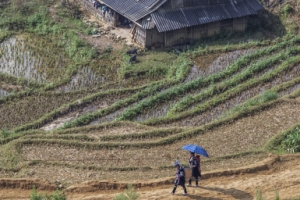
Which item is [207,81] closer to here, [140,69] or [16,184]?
[140,69]

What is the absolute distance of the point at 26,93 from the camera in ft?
86.2

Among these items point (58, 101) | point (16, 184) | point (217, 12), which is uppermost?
point (217, 12)

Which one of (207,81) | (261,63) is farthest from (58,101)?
(261,63)

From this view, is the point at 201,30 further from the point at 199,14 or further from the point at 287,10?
the point at 287,10

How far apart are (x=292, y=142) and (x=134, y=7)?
1385 cm

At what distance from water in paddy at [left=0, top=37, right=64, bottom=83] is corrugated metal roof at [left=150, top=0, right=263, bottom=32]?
19.2 ft

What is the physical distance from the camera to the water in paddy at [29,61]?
2844 centimetres

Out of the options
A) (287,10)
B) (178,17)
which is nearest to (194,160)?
(178,17)

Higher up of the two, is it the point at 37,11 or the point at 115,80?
the point at 37,11

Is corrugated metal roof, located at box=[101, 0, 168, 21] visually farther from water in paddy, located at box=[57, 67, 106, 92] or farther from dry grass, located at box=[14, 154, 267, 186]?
dry grass, located at box=[14, 154, 267, 186]

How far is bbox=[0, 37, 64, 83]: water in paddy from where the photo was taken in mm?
28438

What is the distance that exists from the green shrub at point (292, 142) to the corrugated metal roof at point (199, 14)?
11.0 m

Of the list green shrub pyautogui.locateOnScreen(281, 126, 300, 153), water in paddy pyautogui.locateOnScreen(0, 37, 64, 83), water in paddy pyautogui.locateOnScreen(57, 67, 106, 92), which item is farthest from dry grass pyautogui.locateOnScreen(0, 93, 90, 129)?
green shrub pyautogui.locateOnScreen(281, 126, 300, 153)

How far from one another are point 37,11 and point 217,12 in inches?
447
